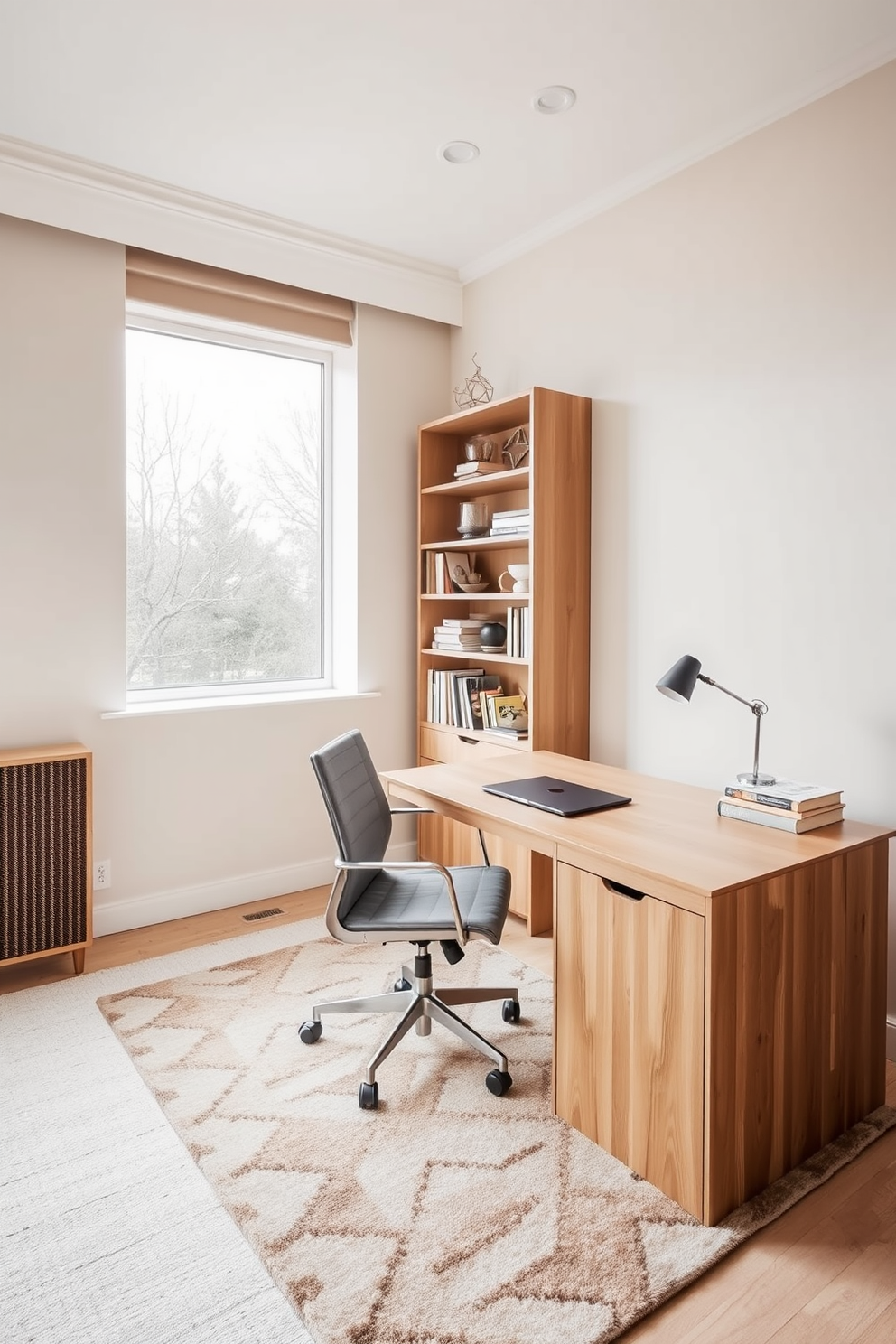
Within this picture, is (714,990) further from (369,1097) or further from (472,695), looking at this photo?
(472,695)

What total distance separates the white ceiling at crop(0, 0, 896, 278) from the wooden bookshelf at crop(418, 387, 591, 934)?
81 cm

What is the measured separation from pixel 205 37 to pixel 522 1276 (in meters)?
2.97

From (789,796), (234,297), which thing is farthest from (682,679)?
(234,297)

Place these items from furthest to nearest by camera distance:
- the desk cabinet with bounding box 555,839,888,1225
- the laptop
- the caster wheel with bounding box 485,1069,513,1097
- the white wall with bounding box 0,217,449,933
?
the white wall with bounding box 0,217,449,933 < the laptop < the caster wheel with bounding box 485,1069,513,1097 < the desk cabinet with bounding box 555,839,888,1225

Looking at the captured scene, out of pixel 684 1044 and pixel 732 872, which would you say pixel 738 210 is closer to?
pixel 732 872

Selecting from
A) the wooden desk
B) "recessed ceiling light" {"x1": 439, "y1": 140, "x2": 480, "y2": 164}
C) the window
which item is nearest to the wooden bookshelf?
the window

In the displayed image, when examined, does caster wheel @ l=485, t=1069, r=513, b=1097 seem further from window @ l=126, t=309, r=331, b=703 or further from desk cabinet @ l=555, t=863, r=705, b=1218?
window @ l=126, t=309, r=331, b=703

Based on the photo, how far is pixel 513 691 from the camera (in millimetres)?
3525

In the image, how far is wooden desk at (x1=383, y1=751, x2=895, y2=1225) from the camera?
1.60 metres

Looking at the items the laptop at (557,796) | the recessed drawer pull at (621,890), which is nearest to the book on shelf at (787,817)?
the laptop at (557,796)

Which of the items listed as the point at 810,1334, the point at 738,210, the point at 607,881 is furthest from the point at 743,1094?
the point at 738,210

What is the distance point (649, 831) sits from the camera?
6.39 feet

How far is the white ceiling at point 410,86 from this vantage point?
6.85 ft

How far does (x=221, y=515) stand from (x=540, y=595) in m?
1.42
